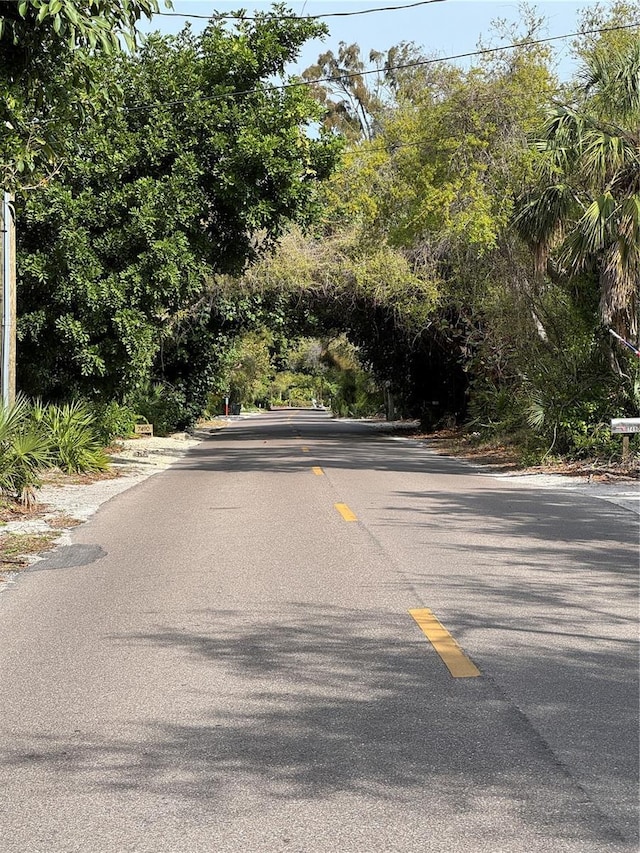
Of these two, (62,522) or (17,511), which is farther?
(17,511)

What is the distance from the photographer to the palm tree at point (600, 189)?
19188 mm

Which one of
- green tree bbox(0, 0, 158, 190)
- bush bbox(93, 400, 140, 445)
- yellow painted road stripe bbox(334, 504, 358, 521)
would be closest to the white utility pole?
bush bbox(93, 400, 140, 445)

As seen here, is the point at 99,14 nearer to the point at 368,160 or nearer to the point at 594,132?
the point at 594,132

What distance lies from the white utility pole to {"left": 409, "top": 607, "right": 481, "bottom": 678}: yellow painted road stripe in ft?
41.1

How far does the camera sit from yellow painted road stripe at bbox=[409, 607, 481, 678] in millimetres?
6346

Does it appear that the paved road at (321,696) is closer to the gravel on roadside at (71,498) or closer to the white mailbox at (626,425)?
the gravel on roadside at (71,498)

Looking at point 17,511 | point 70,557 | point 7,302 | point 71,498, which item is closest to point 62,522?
point 17,511

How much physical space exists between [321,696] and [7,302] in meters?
14.6

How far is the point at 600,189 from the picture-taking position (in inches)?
790

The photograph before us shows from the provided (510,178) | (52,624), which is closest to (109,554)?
(52,624)

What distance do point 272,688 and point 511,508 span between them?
930 centimetres

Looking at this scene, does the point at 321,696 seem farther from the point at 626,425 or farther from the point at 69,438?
the point at 69,438

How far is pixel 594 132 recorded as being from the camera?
19.8 meters

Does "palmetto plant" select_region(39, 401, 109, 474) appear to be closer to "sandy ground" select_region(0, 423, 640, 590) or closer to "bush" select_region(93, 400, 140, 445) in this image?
"sandy ground" select_region(0, 423, 640, 590)
